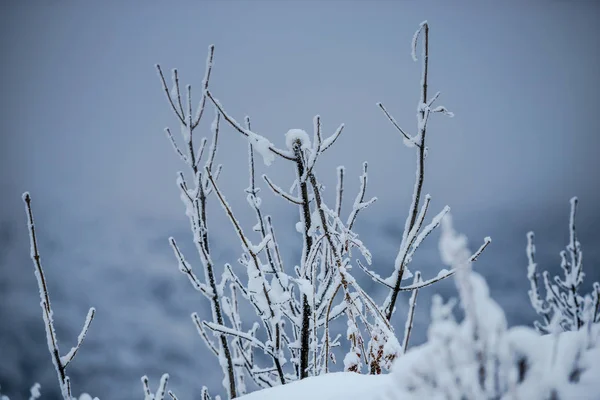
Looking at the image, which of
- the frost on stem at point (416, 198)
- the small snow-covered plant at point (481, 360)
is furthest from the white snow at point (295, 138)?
the small snow-covered plant at point (481, 360)

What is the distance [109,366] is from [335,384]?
62.2 feet

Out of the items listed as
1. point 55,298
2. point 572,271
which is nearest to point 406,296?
point 572,271

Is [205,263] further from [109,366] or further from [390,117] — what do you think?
[109,366]

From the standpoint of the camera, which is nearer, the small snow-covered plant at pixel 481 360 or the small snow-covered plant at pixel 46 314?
the small snow-covered plant at pixel 481 360

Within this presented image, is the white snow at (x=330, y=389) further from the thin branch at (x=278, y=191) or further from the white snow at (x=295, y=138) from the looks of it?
the white snow at (x=295, y=138)

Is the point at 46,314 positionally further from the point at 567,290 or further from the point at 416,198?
the point at 567,290

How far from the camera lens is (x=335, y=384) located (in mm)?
1065

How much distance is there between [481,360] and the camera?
2.21ft

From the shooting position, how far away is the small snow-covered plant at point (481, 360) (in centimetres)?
61

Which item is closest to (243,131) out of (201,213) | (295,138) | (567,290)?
(295,138)

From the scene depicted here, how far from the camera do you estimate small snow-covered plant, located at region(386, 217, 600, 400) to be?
61cm

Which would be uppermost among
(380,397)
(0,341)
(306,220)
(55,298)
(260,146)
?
(55,298)

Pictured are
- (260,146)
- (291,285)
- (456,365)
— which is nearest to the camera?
(456,365)

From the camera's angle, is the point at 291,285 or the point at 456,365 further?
the point at 291,285
